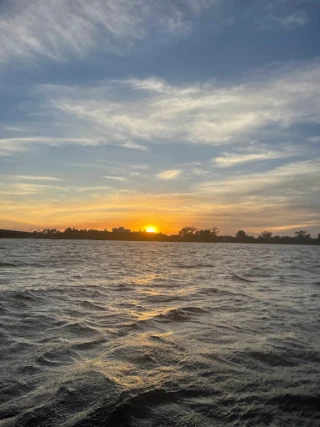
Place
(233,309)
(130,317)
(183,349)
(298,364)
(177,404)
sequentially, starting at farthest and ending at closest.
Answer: (233,309) → (130,317) → (183,349) → (298,364) → (177,404)

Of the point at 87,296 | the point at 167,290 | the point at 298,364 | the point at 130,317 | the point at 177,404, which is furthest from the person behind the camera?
the point at 167,290

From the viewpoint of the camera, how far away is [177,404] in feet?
16.1

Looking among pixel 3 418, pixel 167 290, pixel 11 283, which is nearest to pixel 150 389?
pixel 3 418

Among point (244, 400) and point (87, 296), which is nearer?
point (244, 400)

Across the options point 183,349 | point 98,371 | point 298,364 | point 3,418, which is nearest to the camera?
point 3,418

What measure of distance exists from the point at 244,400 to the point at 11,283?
16158 millimetres

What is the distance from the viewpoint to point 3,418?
4305 millimetres

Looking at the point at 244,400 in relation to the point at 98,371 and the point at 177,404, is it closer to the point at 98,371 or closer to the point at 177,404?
the point at 177,404

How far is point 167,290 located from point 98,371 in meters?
11.5

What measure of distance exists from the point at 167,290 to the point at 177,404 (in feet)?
41.0

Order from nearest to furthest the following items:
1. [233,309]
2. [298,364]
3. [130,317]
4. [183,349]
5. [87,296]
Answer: [298,364]
[183,349]
[130,317]
[233,309]
[87,296]

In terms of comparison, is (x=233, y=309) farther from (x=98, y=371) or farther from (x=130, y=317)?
(x=98, y=371)

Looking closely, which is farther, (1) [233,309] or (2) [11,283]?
(2) [11,283]

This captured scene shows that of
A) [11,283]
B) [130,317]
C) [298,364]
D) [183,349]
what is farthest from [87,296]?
[298,364]
